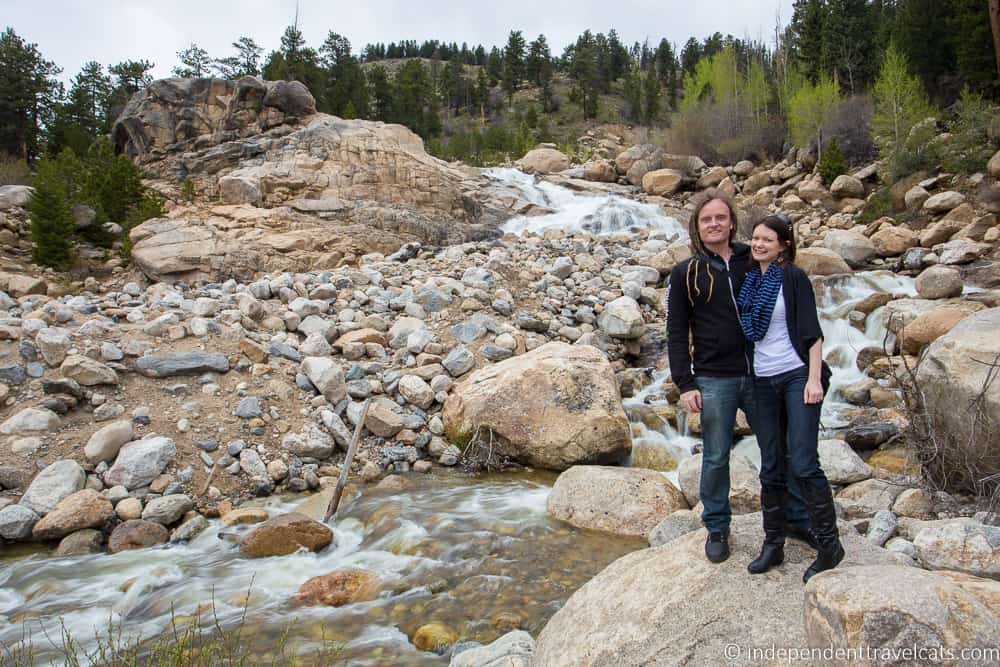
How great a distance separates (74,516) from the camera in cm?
522

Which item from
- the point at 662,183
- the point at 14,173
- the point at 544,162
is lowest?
the point at 662,183

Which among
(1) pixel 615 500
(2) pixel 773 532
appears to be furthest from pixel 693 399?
(1) pixel 615 500

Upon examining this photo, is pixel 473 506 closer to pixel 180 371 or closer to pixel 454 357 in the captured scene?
pixel 454 357

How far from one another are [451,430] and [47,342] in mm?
4812

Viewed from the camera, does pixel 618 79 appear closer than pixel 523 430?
No

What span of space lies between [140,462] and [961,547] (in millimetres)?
6810

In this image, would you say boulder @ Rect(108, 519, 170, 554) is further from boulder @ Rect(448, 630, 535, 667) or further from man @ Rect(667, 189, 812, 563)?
man @ Rect(667, 189, 812, 563)

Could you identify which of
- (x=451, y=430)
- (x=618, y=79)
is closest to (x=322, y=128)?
(x=451, y=430)

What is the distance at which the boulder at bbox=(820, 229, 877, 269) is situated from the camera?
45.6ft

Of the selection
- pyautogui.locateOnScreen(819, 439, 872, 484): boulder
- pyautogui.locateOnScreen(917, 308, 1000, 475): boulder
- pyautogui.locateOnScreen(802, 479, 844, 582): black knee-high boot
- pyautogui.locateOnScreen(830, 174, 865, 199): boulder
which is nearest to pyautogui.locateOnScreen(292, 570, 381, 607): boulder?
pyautogui.locateOnScreen(802, 479, 844, 582): black knee-high boot

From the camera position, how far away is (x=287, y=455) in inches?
254

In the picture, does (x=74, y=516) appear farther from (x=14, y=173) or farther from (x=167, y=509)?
(x=14, y=173)

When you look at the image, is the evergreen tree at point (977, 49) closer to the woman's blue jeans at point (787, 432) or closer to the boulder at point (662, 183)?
the boulder at point (662, 183)

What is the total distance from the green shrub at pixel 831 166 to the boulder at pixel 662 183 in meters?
6.03
